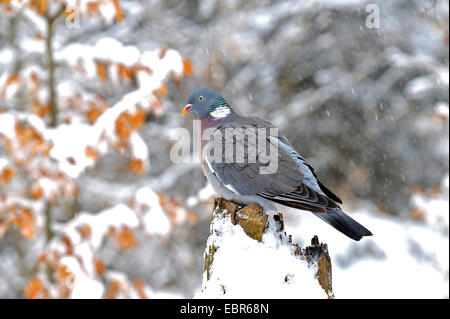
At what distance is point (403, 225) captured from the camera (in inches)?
A: 282

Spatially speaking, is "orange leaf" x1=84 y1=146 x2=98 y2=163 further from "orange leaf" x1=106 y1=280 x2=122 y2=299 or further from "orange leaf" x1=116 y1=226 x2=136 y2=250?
"orange leaf" x1=106 y1=280 x2=122 y2=299

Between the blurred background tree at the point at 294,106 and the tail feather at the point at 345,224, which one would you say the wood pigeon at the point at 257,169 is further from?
the blurred background tree at the point at 294,106

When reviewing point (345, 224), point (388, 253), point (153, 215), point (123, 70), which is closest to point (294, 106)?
point (388, 253)

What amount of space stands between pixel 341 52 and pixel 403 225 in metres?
2.54

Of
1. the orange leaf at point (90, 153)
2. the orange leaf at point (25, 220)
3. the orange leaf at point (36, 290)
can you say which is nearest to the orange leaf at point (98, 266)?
the orange leaf at point (36, 290)

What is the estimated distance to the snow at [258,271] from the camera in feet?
6.95

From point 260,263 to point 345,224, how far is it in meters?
0.53

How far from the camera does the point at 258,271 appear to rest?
217cm

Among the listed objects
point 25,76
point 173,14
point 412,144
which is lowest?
point 25,76

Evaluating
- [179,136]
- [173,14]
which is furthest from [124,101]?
[173,14]

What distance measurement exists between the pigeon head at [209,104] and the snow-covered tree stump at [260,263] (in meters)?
1.03

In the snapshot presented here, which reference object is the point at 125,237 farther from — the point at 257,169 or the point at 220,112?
the point at 257,169

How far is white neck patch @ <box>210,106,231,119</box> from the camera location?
130 inches
